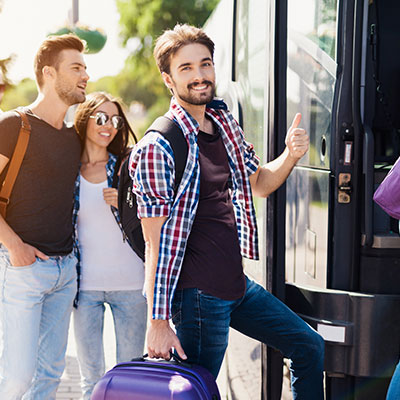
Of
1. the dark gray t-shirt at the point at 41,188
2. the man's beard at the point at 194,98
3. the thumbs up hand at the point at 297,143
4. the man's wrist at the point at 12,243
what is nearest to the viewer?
the man's beard at the point at 194,98

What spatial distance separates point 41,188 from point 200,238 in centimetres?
95

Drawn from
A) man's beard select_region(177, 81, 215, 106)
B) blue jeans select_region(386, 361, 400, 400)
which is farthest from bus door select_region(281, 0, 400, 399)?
man's beard select_region(177, 81, 215, 106)

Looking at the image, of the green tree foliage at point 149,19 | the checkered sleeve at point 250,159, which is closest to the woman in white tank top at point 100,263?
the checkered sleeve at point 250,159

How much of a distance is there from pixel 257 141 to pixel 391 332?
1.07 metres

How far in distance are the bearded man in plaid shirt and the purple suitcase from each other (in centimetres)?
5

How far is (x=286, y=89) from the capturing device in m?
2.76

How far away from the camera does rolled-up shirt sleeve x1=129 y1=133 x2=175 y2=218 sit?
218 centimetres

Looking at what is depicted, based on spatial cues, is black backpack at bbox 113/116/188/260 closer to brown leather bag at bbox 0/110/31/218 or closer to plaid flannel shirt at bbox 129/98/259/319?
plaid flannel shirt at bbox 129/98/259/319

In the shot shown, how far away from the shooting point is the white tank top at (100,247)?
307cm

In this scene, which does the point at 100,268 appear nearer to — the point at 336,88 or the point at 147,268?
the point at 147,268

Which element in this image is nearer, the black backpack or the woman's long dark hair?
the black backpack

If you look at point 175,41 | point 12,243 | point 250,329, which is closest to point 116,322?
point 12,243

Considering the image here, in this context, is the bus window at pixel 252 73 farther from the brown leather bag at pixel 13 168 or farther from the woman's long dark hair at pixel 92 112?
the brown leather bag at pixel 13 168

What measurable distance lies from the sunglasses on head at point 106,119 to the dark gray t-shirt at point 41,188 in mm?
225
